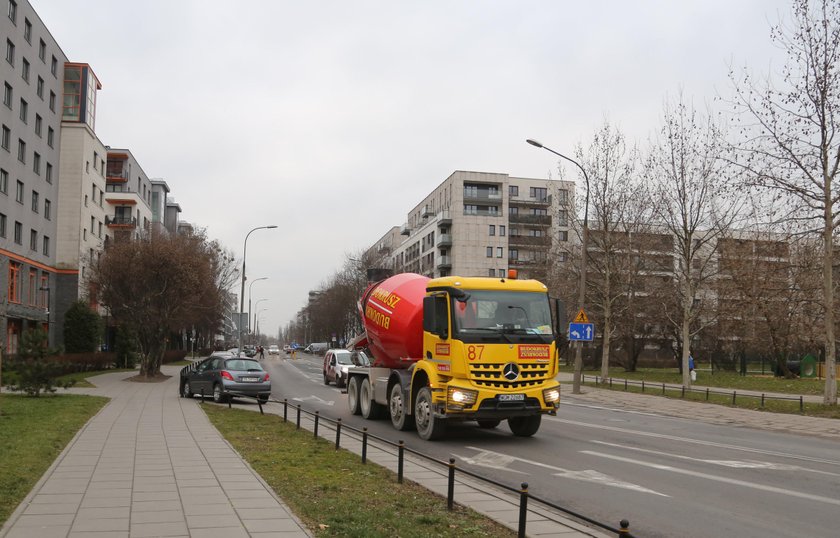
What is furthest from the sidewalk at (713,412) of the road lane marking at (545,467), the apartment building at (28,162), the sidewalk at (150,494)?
the apartment building at (28,162)

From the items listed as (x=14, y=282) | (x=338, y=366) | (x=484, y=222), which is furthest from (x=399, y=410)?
(x=484, y=222)

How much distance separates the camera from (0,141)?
4262cm

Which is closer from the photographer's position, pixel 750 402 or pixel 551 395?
pixel 551 395

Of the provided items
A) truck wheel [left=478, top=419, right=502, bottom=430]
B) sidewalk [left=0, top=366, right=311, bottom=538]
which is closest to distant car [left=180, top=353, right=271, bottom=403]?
truck wheel [left=478, top=419, right=502, bottom=430]

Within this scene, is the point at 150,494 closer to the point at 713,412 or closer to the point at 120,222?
the point at 713,412

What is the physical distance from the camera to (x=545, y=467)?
35.8 feet

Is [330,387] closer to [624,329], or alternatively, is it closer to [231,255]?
[624,329]

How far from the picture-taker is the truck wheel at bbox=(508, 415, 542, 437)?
14484mm

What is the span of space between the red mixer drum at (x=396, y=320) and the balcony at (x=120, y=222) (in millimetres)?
57567

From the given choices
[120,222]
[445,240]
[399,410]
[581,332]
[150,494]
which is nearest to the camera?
[150,494]

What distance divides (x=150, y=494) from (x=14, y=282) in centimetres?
4246

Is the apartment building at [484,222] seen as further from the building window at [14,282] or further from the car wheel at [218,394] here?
the car wheel at [218,394]

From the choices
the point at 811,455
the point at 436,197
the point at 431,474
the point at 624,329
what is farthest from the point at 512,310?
the point at 436,197

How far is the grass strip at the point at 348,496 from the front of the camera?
6.61 m
